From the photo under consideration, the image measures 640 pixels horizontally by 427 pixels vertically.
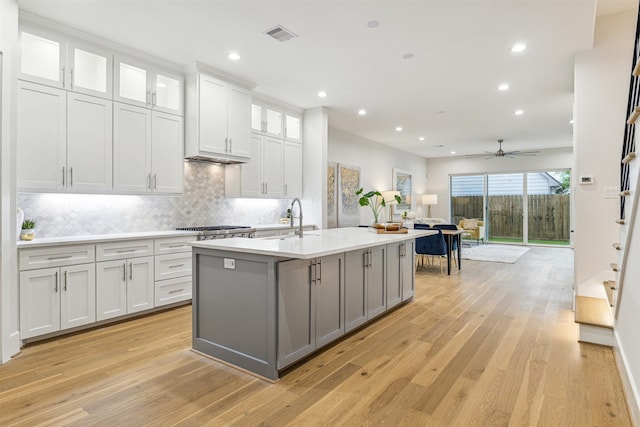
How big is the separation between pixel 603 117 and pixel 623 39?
81 cm

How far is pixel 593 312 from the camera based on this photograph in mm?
3188

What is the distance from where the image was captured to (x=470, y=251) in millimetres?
8992

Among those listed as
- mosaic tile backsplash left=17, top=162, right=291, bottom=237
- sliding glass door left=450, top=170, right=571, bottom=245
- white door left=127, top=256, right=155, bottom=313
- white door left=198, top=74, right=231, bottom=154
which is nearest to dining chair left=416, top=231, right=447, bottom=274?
mosaic tile backsplash left=17, top=162, right=291, bottom=237

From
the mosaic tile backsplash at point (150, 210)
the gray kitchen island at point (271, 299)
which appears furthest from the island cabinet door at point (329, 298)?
the mosaic tile backsplash at point (150, 210)

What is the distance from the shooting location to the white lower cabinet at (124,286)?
3402mm

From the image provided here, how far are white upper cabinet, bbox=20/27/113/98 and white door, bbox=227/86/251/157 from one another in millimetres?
1403

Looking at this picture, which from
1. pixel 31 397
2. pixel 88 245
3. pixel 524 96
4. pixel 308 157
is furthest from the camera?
pixel 308 157

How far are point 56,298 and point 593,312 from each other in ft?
15.7

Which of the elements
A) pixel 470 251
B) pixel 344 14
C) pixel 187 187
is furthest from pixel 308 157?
pixel 470 251

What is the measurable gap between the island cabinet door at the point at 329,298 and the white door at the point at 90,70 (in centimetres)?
288

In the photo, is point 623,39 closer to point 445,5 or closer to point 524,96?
point 524,96

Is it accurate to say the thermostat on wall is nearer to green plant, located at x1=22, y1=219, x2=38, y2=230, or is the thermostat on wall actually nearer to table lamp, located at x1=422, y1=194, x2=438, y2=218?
green plant, located at x1=22, y1=219, x2=38, y2=230

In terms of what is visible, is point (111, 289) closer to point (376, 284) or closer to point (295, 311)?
point (295, 311)

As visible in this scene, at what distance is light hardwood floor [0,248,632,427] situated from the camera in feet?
6.47
